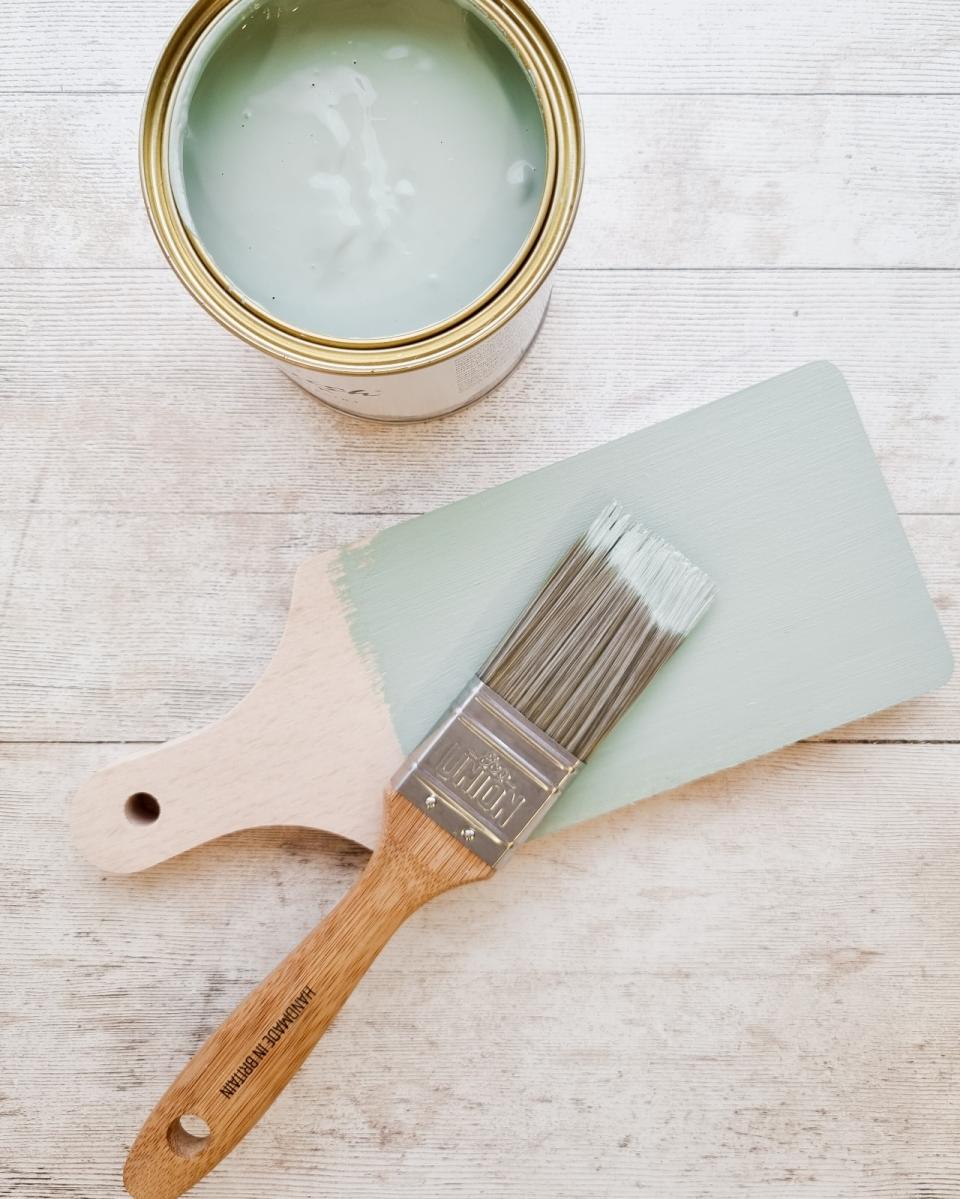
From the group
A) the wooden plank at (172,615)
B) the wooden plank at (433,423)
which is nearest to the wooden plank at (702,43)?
the wooden plank at (433,423)

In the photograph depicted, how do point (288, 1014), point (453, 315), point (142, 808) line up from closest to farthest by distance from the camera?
point (453, 315) < point (288, 1014) < point (142, 808)

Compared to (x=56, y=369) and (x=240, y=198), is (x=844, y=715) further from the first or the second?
(x=56, y=369)

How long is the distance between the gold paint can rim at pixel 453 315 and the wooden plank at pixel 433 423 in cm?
26

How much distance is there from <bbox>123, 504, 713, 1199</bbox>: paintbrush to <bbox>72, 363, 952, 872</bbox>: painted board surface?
45 mm

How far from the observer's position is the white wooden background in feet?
2.67

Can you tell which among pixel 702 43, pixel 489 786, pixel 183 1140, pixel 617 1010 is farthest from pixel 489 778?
pixel 702 43

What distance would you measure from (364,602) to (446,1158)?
0.47 metres

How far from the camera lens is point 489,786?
2.36 ft

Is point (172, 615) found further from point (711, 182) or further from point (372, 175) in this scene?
point (711, 182)

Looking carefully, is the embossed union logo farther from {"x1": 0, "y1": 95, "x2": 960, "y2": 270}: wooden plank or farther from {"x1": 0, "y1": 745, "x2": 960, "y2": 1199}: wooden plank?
{"x1": 0, "y1": 95, "x2": 960, "y2": 270}: wooden plank

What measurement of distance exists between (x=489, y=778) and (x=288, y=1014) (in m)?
0.23

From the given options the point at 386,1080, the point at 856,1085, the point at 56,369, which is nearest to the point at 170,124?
the point at 56,369

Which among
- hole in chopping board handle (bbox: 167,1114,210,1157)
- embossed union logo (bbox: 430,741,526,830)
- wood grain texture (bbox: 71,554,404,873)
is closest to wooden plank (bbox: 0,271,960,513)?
wood grain texture (bbox: 71,554,404,873)

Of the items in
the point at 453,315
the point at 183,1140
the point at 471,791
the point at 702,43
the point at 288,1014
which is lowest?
the point at 183,1140
